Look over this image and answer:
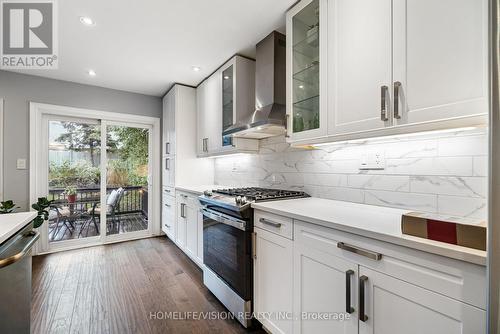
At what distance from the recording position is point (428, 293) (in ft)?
2.69

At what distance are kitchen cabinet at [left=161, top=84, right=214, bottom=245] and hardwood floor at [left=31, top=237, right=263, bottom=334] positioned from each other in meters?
0.62

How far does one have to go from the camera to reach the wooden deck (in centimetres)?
333

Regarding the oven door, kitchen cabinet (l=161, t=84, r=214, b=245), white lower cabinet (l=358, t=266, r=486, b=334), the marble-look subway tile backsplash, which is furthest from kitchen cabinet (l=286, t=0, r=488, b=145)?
kitchen cabinet (l=161, t=84, r=214, b=245)

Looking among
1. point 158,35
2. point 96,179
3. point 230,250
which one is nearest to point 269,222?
point 230,250

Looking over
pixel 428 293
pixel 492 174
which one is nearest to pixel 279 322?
pixel 428 293

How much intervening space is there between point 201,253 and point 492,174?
2.37 meters

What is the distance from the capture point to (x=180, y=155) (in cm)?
333

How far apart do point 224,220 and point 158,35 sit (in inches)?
71.4

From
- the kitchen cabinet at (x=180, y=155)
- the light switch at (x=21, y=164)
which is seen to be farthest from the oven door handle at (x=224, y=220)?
the light switch at (x=21, y=164)

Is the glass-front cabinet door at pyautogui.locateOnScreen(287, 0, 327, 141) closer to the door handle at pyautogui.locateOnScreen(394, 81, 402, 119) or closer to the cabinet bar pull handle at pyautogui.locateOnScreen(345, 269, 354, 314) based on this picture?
the door handle at pyautogui.locateOnScreen(394, 81, 402, 119)

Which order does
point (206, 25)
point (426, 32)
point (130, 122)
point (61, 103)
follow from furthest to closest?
point (130, 122) < point (61, 103) < point (206, 25) < point (426, 32)

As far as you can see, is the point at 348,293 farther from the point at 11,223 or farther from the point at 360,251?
the point at 11,223

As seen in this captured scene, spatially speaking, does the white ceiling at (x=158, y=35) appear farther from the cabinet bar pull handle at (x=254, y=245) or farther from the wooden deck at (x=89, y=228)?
the wooden deck at (x=89, y=228)

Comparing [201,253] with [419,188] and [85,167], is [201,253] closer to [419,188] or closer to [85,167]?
[419,188]
